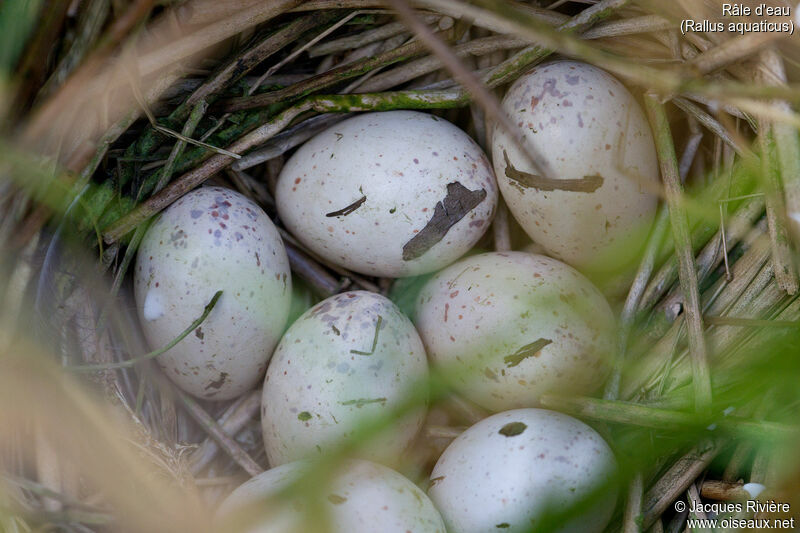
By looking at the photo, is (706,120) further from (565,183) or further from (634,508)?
(634,508)

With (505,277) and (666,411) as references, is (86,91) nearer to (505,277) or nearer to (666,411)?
(505,277)

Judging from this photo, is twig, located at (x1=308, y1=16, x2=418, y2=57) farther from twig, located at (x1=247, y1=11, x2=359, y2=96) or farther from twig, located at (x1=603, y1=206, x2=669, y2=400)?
twig, located at (x1=603, y1=206, x2=669, y2=400)

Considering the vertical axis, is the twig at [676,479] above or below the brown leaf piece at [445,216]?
below

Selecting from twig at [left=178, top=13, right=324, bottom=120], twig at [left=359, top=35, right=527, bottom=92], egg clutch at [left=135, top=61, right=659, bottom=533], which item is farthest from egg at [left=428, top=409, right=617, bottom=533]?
twig at [left=178, top=13, right=324, bottom=120]

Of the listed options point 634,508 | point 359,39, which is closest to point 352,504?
point 634,508

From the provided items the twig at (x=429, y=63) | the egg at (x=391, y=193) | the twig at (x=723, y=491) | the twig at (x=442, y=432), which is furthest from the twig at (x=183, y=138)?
the twig at (x=723, y=491)

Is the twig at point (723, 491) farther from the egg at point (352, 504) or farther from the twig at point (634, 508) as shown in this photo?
the egg at point (352, 504)

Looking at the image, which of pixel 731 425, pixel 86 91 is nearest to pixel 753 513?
pixel 731 425

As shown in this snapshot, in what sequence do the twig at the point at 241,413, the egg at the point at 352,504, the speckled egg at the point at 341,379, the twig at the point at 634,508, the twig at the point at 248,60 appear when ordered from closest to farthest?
the egg at the point at 352,504
the twig at the point at 634,508
the speckled egg at the point at 341,379
the twig at the point at 248,60
the twig at the point at 241,413
